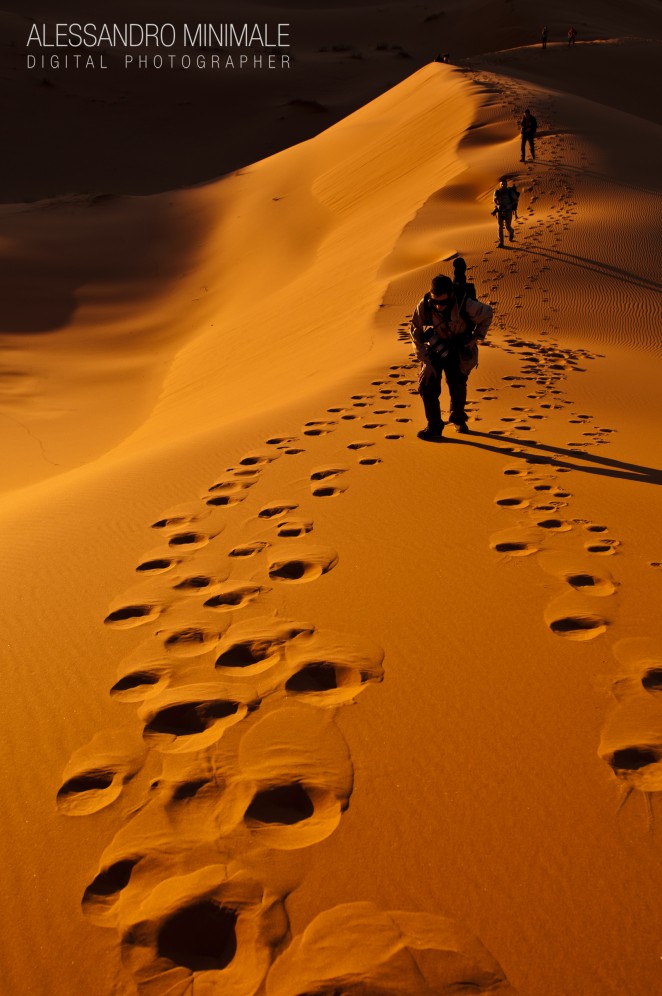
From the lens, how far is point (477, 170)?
47.5 feet

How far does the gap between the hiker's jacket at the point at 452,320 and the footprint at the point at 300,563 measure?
2.25 meters

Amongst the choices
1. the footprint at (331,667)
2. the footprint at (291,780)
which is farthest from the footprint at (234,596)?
the footprint at (291,780)

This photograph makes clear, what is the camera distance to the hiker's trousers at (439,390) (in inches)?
211

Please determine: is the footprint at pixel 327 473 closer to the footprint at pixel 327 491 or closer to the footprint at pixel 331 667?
the footprint at pixel 327 491

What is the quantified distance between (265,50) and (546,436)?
42.9 metres

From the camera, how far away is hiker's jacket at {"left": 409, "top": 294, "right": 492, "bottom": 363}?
5.28 metres

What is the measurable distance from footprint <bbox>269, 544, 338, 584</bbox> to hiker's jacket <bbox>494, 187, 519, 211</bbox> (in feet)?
27.1

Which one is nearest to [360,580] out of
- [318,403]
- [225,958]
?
[225,958]

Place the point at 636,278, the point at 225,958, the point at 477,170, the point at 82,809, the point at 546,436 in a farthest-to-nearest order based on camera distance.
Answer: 1. the point at 477,170
2. the point at 636,278
3. the point at 546,436
4. the point at 82,809
5. the point at 225,958

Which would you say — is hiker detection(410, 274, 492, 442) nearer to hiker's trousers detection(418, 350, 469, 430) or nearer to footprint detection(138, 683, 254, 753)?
hiker's trousers detection(418, 350, 469, 430)

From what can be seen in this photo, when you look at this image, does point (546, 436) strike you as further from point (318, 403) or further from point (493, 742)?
point (493, 742)

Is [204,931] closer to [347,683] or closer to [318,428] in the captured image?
[347,683]

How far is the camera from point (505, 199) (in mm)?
10445

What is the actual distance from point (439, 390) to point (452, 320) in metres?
0.51
